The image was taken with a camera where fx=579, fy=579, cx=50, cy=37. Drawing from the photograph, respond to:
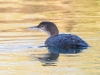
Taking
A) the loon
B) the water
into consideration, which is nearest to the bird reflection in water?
the water

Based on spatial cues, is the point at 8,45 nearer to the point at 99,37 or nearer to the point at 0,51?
the point at 0,51

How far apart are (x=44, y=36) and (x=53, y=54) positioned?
2.92 metres

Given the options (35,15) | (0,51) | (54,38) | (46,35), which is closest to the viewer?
(0,51)

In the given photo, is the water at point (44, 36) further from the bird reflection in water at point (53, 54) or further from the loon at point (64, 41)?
the loon at point (64, 41)

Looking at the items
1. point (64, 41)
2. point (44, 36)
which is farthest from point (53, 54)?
point (44, 36)

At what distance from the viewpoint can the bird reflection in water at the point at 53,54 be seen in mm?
11508

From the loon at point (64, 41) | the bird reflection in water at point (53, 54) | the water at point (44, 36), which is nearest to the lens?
the water at point (44, 36)

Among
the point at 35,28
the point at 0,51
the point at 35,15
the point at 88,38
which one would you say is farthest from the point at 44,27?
the point at 35,15

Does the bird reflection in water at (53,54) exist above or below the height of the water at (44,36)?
below

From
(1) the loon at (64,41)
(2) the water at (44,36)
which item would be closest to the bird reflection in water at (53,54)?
(2) the water at (44,36)

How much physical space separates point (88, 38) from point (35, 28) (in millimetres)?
1453

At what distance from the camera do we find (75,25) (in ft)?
53.4

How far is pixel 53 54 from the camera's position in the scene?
12.4 m

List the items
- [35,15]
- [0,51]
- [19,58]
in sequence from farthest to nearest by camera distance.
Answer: [35,15]
[0,51]
[19,58]
